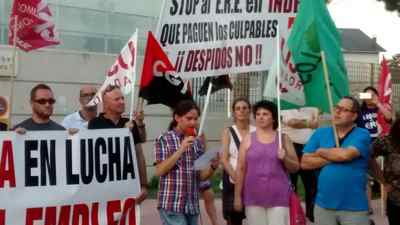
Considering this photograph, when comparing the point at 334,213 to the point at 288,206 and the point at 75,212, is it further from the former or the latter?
the point at 75,212

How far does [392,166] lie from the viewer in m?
7.32

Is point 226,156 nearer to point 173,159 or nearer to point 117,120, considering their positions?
point 117,120

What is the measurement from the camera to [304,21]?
766 centimetres

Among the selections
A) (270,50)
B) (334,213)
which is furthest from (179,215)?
(270,50)

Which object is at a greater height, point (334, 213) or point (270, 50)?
point (270, 50)

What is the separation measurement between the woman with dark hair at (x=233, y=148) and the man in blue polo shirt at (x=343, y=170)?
1.17 metres

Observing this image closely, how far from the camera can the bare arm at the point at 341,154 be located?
6652mm

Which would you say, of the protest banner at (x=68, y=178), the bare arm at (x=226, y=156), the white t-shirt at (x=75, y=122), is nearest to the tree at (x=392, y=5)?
the white t-shirt at (x=75, y=122)

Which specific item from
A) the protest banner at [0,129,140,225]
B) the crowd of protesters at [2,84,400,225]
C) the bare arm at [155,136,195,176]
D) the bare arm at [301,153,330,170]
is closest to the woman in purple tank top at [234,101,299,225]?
the crowd of protesters at [2,84,400,225]

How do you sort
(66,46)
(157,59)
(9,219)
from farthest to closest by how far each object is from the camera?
(66,46) → (157,59) → (9,219)

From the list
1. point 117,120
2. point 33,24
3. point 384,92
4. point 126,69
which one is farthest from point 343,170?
point 384,92

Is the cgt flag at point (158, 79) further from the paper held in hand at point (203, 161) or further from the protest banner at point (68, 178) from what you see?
the paper held in hand at point (203, 161)

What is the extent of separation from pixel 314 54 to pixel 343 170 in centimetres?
134

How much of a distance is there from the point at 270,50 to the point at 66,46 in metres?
8.00
